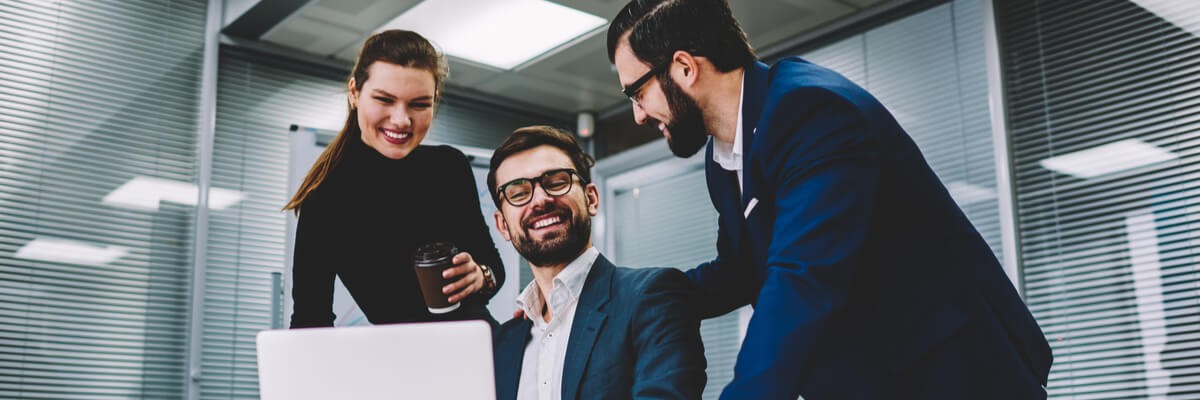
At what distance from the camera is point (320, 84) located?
4.62m

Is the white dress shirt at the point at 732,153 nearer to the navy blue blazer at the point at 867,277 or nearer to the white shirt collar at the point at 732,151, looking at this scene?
the white shirt collar at the point at 732,151

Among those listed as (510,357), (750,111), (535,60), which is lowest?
(510,357)

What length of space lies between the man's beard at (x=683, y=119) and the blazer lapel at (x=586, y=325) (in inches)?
16.1

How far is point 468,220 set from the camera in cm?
213

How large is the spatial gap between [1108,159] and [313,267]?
8.68 ft

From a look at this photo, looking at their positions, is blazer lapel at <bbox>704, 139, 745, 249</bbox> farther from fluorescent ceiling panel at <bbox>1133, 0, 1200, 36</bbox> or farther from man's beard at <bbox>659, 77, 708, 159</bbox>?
fluorescent ceiling panel at <bbox>1133, 0, 1200, 36</bbox>

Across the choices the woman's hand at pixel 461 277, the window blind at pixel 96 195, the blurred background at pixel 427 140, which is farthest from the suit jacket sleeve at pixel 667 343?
the window blind at pixel 96 195

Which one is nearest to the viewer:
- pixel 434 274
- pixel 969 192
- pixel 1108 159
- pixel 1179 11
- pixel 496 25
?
pixel 434 274

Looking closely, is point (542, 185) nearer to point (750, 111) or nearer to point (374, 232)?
point (374, 232)

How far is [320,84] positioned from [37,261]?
1.45 m

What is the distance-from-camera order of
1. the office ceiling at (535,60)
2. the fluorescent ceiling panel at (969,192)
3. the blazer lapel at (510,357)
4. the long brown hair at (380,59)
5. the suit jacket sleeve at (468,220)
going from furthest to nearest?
1. the office ceiling at (535,60)
2. the fluorescent ceiling panel at (969,192)
3. the suit jacket sleeve at (468,220)
4. the long brown hair at (380,59)
5. the blazer lapel at (510,357)

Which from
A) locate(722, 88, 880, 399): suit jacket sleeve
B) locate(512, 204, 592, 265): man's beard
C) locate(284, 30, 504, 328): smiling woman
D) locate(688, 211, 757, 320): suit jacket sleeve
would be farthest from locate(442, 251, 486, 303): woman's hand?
locate(722, 88, 880, 399): suit jacket sleeve

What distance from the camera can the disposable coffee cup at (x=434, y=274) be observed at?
1.90 m

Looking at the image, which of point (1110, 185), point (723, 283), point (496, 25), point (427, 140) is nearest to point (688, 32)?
point (723, 283)
